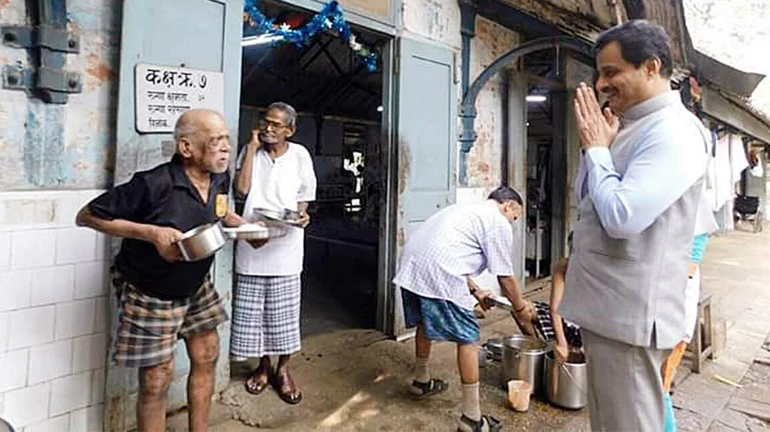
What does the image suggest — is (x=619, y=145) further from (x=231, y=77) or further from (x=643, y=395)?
(x=231, y=77)

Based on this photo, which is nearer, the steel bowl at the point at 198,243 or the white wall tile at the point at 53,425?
the steel bowl at the point at 198,243

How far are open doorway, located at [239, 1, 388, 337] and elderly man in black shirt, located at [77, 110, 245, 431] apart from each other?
4.64 feet

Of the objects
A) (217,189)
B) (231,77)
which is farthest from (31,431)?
(231,77)

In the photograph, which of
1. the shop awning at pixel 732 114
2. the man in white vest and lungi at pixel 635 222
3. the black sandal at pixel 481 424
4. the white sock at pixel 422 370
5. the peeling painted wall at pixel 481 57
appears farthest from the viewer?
the shop awning at pixel 732 114

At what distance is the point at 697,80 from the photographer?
5.15m

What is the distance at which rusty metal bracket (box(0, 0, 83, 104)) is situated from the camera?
73.2 inches

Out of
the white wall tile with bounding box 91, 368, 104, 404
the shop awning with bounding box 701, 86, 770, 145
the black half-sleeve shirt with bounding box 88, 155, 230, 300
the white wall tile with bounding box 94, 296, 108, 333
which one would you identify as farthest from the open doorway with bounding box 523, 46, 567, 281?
the white wall tile with bounding box 91, 368, 104, 404

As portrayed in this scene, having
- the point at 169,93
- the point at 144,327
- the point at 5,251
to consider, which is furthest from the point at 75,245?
the point at 169,93

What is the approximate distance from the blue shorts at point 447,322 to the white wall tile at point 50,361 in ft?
5.14

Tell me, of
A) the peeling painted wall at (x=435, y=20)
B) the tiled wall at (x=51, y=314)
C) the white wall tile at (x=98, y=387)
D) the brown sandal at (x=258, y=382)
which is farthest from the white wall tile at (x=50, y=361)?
the peeling painted wall at (x=435, y=20)

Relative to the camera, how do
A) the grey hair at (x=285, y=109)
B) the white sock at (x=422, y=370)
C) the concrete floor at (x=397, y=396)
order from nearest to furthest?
the concrete floor at (x=397, y=396), the grey hair at (x=285, y=109), the white sock at (x=422, y=370)

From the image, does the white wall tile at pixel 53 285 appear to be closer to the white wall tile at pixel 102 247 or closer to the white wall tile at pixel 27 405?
the white wall tile at pixel 102 247

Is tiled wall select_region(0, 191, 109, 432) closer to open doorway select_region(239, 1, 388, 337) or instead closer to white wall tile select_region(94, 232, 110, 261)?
white wall tile select_region(94, 232, 110, 261)

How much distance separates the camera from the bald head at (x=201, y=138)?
183 centimetres
